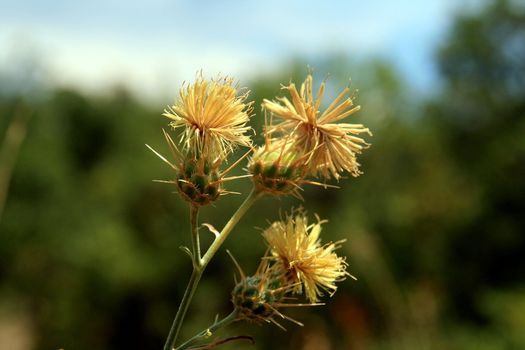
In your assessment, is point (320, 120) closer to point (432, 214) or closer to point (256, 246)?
point (256, 246)

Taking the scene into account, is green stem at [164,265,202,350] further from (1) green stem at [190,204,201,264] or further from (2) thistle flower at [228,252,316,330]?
(2) thistle flower at [228,252,316,330]

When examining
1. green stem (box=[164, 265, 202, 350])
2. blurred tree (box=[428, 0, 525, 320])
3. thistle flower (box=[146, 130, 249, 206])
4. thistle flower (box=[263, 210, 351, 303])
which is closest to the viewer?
green stem (box=[164, 265, 202, 350])

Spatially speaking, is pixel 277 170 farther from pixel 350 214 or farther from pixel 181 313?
pixel 350 214

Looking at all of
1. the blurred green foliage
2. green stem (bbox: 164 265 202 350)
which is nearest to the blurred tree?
the blurred green foliage

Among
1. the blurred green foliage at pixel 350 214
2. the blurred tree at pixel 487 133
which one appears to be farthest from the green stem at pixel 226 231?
the blurred tree at pixel 487 133

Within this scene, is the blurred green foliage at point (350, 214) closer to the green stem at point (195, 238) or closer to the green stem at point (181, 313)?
the green stem at point (195, 238)
